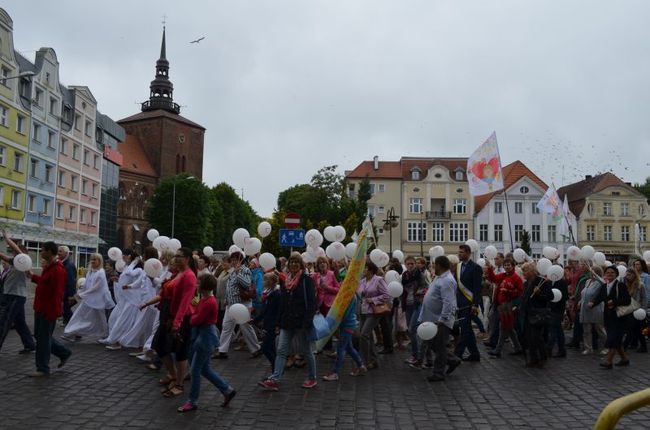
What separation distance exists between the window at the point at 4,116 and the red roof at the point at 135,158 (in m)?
40.4

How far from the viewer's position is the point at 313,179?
6128 cm

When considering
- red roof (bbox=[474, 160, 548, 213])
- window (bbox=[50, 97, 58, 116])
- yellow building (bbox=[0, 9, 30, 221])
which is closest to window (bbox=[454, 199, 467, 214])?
red roof (bbox=[474, 160, 548, 213])

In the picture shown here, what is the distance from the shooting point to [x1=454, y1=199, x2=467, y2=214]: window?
7731 cm

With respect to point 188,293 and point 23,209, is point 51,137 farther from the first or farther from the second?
point 188,293

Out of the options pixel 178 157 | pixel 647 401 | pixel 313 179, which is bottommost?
pixel 647 401

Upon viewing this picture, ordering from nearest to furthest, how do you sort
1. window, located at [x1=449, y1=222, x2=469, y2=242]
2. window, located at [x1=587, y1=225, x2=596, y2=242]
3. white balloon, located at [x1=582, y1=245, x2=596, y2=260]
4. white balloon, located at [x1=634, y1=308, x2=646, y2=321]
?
white balloon, located at [x1=634, y1=308, x2=646, y2=321] < white balloon, located at [x1=582, y1=245, x2=596, y2=260] < window, located at [x1=587, y1=225, x2=596, y2=242] < window, located at [x1=449, y1=222, x2=469, y2=242]

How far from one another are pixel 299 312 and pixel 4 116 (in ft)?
146

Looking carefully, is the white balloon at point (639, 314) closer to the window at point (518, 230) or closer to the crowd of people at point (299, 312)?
the crowd of people at point (299, 312)

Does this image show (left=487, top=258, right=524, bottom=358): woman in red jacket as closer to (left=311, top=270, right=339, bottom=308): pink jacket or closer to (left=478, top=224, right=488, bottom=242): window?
(left=311, top=270, right=339, bottom=308): pink jacket

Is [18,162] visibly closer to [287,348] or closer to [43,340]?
[43,340]

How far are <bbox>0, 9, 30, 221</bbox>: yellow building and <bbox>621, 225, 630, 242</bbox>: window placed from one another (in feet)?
211

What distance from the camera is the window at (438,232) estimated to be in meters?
77.0

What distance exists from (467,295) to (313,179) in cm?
5069

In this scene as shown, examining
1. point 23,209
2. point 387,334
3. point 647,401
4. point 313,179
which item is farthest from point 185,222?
point 647,401
